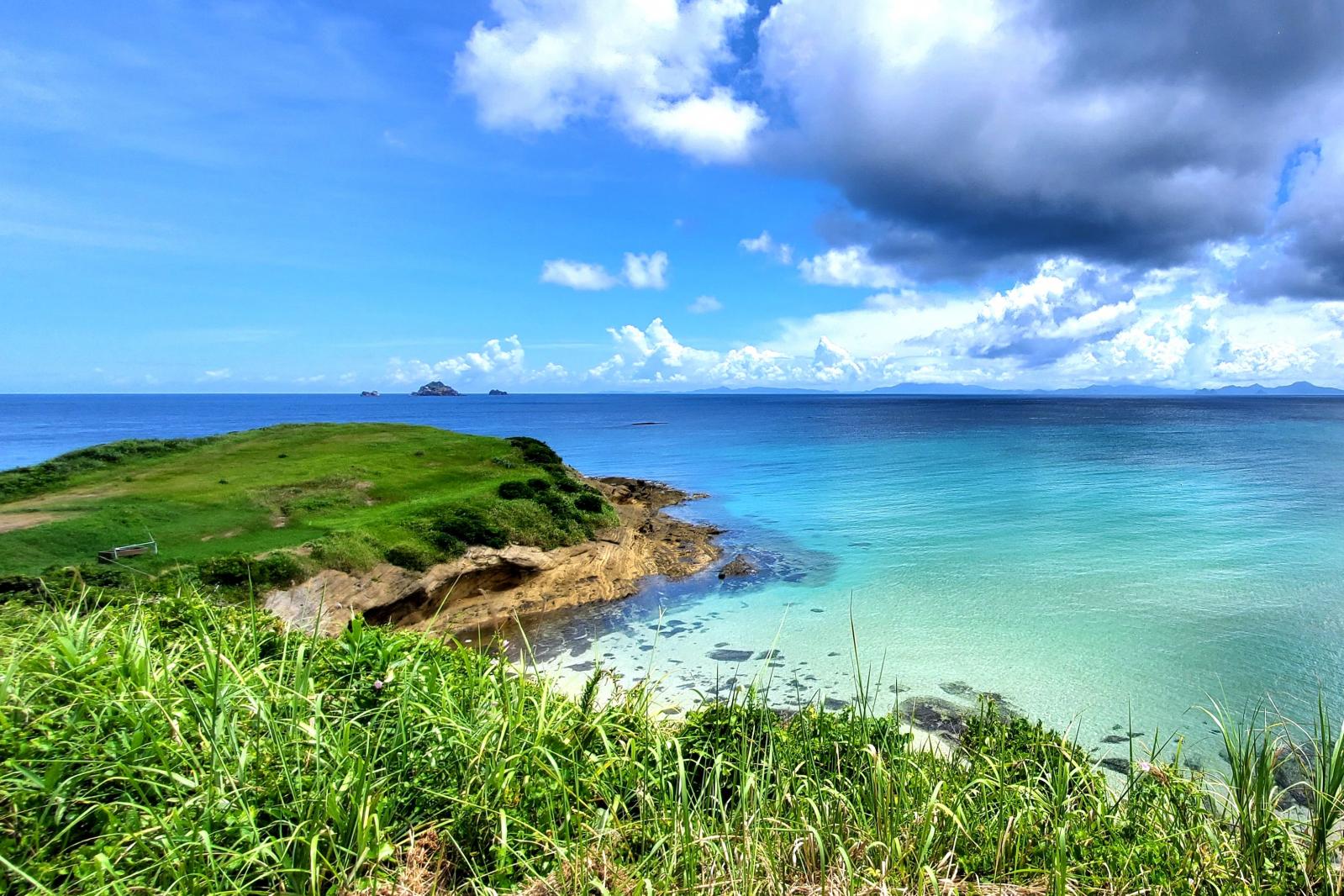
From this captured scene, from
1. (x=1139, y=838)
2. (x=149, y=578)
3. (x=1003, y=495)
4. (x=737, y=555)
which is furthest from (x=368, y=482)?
(x=1003, y=495)

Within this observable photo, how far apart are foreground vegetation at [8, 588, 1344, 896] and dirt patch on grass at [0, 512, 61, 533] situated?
62.3 feet

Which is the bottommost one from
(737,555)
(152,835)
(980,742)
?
(737,555)

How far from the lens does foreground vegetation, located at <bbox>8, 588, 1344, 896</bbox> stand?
12.3ft

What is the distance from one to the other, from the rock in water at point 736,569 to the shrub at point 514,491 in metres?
9.65

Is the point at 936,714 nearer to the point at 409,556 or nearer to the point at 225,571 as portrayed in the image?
the point at 409,556

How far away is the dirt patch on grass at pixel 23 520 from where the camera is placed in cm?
1881

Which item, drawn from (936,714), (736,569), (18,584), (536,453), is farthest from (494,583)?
(536,453)

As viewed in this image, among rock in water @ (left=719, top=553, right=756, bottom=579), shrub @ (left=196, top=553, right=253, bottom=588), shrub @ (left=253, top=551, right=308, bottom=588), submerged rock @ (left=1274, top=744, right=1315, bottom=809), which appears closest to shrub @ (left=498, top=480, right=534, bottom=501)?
rock in water @ (left=719, top=553, right=756, bottom=579)

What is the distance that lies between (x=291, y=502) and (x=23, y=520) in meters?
7.48

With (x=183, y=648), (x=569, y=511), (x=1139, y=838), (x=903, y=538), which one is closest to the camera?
(x=1139, y=838)

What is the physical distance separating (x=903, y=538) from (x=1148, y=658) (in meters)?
14.3

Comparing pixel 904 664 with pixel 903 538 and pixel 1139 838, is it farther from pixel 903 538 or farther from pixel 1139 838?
pixel 903 538

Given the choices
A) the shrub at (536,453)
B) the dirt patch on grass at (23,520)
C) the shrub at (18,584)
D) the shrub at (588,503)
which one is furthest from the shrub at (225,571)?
the shrub at (536,453)

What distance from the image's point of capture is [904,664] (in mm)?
17109
